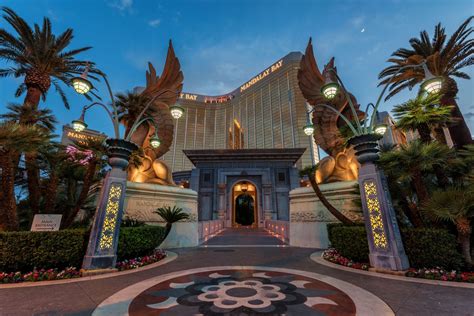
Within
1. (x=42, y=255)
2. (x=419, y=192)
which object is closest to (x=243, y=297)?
(x=42, y=255)

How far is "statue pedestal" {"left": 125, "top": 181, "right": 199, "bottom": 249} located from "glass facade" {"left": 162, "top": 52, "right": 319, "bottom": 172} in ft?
125

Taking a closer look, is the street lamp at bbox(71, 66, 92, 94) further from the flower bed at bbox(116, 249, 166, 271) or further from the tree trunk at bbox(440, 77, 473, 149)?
the tree trunk at bbox(440, 77, 473, 149)

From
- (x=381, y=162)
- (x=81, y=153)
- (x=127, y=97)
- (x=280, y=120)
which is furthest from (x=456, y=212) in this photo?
(x=280, y=120)

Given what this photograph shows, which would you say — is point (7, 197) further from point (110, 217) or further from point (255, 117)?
point (255, 117)

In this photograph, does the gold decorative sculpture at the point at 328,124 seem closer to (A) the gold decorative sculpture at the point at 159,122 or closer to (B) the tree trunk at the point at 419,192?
(B) the tree trunk at the point at 419,192

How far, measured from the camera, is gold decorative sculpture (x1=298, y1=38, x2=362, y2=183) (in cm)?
1136

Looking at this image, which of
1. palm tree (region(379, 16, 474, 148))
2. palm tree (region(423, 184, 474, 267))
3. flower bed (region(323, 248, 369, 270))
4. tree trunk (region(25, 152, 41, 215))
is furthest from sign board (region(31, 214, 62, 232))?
palm tree (region(379, 16, 474, 148))

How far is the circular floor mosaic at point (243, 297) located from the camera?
10.8 ft

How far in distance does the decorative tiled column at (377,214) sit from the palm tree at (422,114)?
1909mm

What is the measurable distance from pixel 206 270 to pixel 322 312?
12.2ft

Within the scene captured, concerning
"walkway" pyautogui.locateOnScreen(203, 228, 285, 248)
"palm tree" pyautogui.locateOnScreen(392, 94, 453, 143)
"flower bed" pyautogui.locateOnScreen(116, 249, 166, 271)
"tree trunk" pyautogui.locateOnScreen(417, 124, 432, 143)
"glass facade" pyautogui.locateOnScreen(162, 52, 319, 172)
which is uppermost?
"glass facade" pyautogui.locateOnScreen(162, 52, 319, 172)

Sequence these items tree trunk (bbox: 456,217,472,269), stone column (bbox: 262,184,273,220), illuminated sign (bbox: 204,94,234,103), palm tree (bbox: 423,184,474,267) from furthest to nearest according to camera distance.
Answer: illuminated sign (bbox: 204,94,234,103) < stone column (bbox: 262,184,273,220) < tree trunk (bbox: 456,217,472,269) < palm tree (bbox: 423,184,474,267)

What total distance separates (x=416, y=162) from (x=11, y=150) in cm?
1242

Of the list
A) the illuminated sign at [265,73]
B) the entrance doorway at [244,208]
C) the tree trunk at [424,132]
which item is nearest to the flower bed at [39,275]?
the tree trunk at [424,132]
